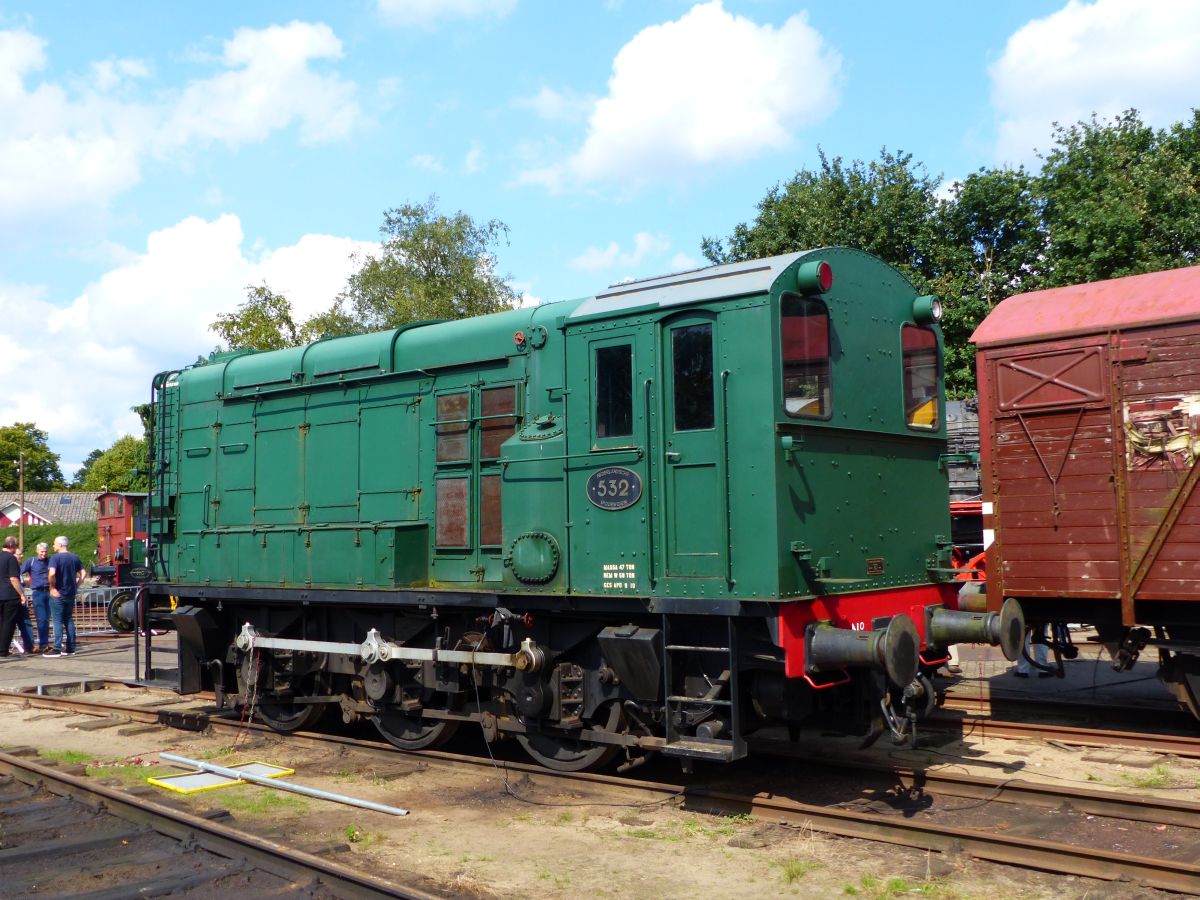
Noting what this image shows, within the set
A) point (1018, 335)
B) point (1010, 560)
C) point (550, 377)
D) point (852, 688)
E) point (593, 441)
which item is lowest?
point (852, 688)

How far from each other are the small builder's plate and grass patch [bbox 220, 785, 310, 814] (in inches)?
7.5

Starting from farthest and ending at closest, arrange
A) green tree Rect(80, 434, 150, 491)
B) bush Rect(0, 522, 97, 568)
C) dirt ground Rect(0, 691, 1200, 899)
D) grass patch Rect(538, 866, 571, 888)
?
1. green tree Rect(80, 434, 150, 491)
2. bush Rect(0, 522, 97, 568)
3. grass patch Rect(538, 866, 571, 888)
4. dirt ground Rect(0, 691, 1200, 899)

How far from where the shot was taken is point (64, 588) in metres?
17.7

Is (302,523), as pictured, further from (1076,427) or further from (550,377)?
(1076,427)

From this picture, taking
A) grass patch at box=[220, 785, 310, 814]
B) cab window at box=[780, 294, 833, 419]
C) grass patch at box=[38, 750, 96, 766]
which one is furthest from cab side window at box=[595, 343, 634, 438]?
grass patch at box=[38, 750, 96, 766]

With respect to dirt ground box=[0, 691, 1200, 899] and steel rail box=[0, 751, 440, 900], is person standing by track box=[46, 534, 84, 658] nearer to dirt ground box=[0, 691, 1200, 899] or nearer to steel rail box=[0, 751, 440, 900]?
dirt ground box=[0, 691, 1200, 899]

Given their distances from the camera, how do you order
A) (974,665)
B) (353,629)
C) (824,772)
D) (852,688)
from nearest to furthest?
(852,688)
(824,772)
(353,629)
(974,665)

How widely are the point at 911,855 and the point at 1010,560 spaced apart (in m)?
4.31

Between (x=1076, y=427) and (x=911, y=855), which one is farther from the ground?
(x=1076, y=427)

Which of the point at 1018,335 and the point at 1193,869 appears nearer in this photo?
the point at 1193,869

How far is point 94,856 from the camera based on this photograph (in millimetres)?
6234

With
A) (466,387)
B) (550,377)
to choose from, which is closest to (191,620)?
(466,387)

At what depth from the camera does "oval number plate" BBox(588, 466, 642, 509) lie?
718cm

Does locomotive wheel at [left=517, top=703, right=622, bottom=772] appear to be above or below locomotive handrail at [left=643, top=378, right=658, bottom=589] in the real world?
below
